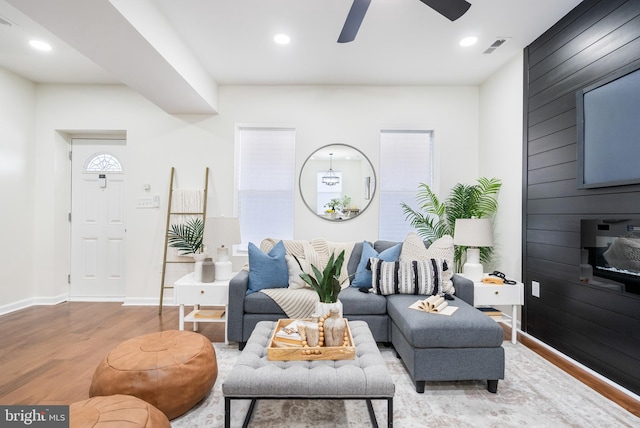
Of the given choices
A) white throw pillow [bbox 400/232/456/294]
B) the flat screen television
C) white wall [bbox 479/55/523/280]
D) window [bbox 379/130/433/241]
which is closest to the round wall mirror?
window [bbox 379/130/433/241]

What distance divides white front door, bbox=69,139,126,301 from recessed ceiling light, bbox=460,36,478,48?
14.0 ft

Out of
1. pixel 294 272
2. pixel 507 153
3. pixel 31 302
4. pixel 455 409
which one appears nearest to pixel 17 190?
pixel 31 302

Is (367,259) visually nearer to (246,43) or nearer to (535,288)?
(535,288)

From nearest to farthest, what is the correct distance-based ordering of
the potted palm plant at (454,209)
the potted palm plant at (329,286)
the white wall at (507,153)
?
the potted palm plant at (329,286) → the white wall at (507,153) → the potted palm plant at (454,209)

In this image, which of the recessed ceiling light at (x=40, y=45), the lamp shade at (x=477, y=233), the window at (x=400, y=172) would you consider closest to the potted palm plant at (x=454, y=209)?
the window at (x=400, y=172)

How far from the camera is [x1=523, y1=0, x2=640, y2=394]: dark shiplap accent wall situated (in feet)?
6.98

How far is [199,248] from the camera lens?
3.81m

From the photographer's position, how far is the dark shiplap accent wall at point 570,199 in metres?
2.13

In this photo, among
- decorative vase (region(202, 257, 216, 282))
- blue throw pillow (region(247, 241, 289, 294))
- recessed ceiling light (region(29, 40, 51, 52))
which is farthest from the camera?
recessed ceiling light (region(29, 40, 51, 52))

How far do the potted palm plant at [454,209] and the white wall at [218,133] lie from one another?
0.26 meters

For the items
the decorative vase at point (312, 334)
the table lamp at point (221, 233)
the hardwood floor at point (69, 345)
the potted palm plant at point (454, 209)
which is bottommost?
the hardwood floor at point (69, 345)

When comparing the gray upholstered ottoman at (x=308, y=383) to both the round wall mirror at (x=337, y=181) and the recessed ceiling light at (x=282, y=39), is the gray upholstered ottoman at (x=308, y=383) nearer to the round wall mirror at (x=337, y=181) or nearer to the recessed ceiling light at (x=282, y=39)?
the round wall mirror at (x=337, y=181)

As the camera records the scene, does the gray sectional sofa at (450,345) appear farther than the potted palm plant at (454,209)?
No

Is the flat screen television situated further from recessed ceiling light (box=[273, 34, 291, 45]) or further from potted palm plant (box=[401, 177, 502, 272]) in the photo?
recessed ceiling light (box=[273, 34, 291, 45])
